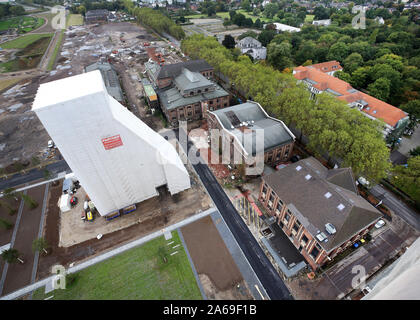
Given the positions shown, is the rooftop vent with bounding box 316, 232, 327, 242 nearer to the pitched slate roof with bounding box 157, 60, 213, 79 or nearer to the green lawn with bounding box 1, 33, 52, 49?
the pitched slate roof with bounding box 157, 60, 213, 79

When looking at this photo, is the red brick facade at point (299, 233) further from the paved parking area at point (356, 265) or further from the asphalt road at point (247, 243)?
the asphalt road at point (247, 243)

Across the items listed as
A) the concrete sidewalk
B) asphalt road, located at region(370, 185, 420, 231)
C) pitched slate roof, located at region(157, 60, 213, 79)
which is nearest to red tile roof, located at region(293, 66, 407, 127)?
asphalt road, located at region(370, 185, 420, 231)

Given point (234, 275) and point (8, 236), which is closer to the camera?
point (234, 275)

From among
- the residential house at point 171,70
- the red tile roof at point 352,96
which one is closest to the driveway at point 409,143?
the red tile roof at point 352,96

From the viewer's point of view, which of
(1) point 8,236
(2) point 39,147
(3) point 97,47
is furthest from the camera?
(3) point 97,47

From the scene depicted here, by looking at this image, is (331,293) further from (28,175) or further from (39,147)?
(39,147)

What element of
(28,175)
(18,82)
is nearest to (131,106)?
(28,175)
